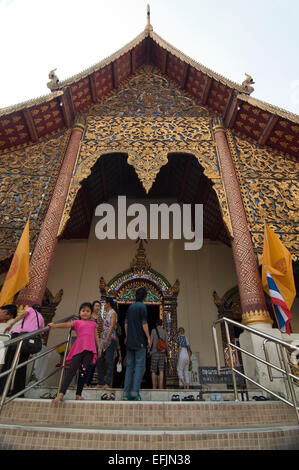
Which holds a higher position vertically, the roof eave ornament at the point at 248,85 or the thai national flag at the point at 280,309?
the roof eave ornament at the point at 248,85

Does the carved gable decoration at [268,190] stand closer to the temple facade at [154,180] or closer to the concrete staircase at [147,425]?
the temple facade at [154,180]

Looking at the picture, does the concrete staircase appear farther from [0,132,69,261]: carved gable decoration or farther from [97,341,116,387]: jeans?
[0,132,69,261]: carved gable decoration

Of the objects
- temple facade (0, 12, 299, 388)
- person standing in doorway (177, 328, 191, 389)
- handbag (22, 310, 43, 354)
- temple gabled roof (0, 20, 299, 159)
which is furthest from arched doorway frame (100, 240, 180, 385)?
handbag (22, 310, 43, 354)

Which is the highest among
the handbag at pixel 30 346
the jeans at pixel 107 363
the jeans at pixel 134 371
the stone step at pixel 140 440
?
the jeans at pixel 107 363

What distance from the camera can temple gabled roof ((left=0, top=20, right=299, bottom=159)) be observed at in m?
5.46

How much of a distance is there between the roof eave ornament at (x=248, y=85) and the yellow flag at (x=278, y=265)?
3.11 m

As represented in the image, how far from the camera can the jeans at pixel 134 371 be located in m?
2.73

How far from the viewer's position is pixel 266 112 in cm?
553

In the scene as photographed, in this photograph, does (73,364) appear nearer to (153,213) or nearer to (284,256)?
(284,256)

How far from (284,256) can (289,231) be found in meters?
0.74

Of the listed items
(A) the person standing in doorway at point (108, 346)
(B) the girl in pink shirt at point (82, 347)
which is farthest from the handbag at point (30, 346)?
(A) the person standing in doorway at point (108, 346)

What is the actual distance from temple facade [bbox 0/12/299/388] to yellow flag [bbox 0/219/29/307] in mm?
262

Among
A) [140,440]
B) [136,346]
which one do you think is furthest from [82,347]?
[140,440]

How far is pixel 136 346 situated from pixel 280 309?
90.1 inches
